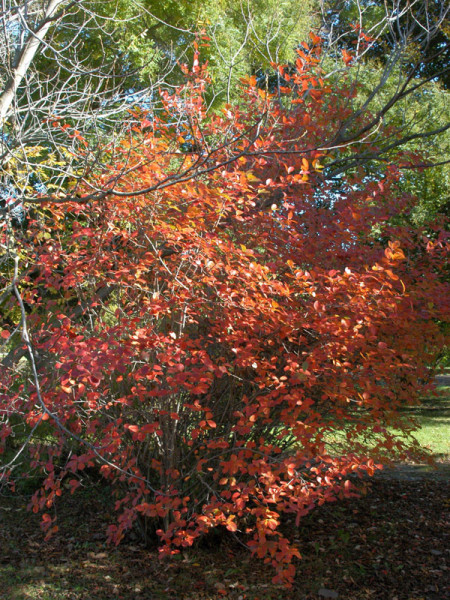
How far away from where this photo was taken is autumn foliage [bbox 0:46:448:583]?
3.06 m

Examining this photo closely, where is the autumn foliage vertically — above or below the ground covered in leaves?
above

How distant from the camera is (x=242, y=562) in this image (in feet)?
12.7

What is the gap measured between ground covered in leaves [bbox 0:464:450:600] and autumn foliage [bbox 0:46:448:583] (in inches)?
10.6

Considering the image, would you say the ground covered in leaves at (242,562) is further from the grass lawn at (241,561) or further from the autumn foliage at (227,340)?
the autumn foliage at (227,340)

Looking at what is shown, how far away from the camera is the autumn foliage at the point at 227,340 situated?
306 cm

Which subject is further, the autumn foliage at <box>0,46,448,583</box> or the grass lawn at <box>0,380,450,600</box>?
the grass lawn at <box>0,380,450,600</box>

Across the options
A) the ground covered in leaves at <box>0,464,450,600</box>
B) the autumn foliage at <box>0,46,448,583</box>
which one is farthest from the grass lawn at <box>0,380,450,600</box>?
the autumn foliage at <box>0,46,448,583</box>

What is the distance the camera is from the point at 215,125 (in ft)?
12.6

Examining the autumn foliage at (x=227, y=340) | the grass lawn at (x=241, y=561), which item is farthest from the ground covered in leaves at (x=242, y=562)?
the autumn foliage at (x=227, y=340)

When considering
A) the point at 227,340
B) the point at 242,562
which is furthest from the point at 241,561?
the point at 227,340

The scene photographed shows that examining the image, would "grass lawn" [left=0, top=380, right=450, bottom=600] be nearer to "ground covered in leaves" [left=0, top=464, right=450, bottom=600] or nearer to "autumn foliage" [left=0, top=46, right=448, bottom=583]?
"ground covered in leaves" [left=0, top=464, right=450, bottom=600]

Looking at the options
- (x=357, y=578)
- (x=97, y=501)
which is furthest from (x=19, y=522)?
(x=357, y=578)

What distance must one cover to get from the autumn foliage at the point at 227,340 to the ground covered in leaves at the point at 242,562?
0.88ft

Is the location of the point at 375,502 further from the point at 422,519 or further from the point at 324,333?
the point at 324,333
